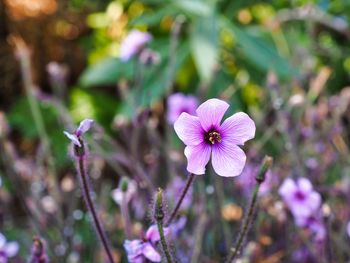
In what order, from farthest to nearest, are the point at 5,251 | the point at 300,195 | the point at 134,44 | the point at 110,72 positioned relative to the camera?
1. the point at 110,72
2. the point at 134,44
3. the point at 300,195
4. the point at 5,251

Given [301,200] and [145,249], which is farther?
[301,200]

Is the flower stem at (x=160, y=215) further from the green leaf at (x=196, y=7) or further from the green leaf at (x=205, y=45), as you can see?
Result: the green leaf at (x=196, y=7)

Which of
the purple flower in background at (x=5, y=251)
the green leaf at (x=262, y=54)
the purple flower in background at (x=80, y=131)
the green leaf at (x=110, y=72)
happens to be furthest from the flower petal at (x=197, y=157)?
Answer: the green leaf at (x=110, y=72)

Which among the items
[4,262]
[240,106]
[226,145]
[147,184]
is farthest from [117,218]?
[240,106]

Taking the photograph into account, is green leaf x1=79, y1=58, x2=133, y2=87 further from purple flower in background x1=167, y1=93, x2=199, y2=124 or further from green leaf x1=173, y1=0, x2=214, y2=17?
purple flower in background x1=167, y1=93, x2=199, y2=124

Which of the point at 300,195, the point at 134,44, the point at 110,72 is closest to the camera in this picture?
the point at 300,195

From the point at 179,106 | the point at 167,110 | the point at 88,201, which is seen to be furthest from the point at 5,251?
the point at 167,110

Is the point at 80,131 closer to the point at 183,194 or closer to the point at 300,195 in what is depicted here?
the point at 183,194

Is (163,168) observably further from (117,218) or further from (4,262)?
(4,262)
